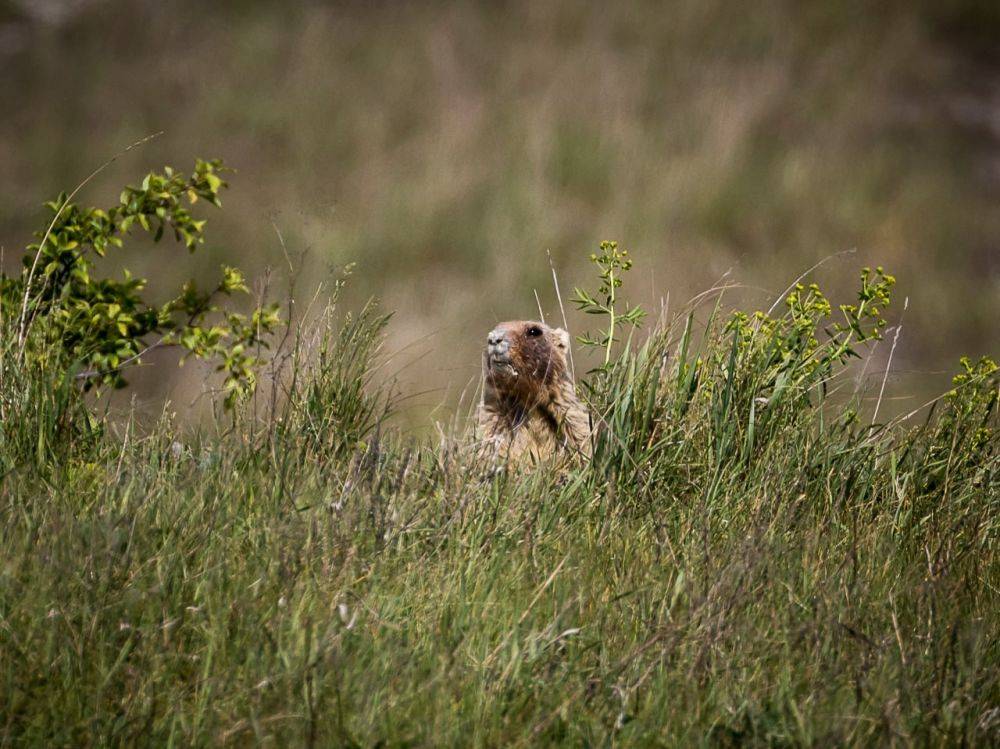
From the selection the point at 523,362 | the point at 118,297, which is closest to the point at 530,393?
the point at 523,362

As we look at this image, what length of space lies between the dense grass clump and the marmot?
2.02 feet

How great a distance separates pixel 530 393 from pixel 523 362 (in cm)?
17

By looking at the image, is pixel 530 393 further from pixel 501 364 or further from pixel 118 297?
pixel 118 297

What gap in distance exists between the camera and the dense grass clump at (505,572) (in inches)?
101

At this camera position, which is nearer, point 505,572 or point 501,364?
point 505,572

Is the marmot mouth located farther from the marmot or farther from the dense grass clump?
the dense grass clump

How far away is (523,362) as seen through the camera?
198 inches

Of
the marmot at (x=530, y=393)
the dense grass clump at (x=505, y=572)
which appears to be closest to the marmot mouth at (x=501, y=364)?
the marmot at (x=530, y=393)

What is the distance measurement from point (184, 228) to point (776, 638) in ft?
11.4

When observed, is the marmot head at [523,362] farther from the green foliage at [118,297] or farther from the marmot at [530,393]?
the green foliage at [118,297]

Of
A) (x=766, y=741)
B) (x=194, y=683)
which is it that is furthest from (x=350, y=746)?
(x=766, y=741)

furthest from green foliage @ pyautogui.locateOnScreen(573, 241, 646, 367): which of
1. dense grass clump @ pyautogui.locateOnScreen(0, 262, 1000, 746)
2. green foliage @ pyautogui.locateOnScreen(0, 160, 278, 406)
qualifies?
green foliage @ pyautogui.locateOnScreen(0, 160, 278, 406)

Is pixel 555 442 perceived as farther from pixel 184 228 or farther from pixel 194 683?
pixel 194 683

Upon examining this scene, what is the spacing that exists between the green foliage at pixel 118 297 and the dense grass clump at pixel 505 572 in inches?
28.7
